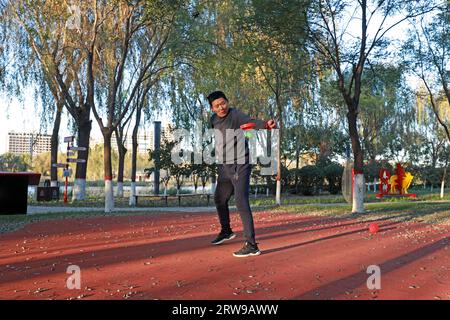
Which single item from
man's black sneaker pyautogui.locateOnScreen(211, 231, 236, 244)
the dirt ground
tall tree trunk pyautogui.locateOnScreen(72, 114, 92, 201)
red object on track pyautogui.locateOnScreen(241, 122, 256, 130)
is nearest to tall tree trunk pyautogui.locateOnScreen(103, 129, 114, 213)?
the dirt ground

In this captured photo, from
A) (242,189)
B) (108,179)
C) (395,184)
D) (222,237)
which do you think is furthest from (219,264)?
(395,184)

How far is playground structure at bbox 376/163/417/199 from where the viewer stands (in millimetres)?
22797

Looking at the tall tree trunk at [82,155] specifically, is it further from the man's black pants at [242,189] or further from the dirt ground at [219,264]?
the man's black pants at [242,189]

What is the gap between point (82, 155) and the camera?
22.1 m

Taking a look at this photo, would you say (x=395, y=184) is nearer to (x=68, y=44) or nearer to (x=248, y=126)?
(x=68, y=44)

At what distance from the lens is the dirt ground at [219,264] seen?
3.78 m

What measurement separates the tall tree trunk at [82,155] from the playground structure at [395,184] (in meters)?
14.5

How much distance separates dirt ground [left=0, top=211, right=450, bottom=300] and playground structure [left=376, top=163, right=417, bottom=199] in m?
14.9

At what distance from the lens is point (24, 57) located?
66.9 feet

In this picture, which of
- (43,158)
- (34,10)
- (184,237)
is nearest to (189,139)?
(34,10)

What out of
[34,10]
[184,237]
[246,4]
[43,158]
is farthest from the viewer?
[43,158]

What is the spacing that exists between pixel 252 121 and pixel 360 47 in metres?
10.7

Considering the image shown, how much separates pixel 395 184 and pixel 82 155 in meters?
16.4

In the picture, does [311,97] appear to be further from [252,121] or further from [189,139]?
[252,121]
